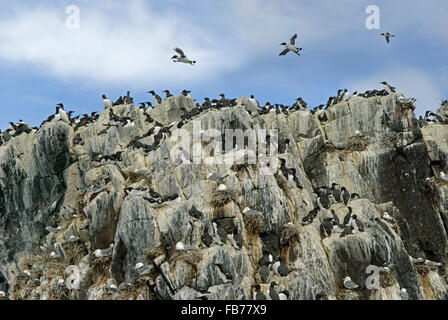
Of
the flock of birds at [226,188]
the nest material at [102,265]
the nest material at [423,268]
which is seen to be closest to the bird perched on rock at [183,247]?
the flock of birds at [226,188]

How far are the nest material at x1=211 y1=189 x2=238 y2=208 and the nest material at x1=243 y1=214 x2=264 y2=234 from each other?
99 centimetres

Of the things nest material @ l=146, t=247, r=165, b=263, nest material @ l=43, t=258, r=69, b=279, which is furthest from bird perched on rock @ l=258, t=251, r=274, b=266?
nest material @ l=43, t=258, r=69, b=279

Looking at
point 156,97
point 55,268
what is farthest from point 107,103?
point 55,268

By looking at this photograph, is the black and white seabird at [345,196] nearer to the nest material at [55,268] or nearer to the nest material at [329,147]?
the nest material at [329,147]

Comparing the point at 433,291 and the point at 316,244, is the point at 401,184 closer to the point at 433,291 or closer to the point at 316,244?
the point at 433,291

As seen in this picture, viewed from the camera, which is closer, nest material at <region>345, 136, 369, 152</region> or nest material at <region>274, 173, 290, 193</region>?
nest material at <region>274, 173, 290, 193</region>

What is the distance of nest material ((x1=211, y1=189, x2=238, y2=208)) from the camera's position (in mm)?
27203

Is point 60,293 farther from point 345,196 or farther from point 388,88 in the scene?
point 388,88

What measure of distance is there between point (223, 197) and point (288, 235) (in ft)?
10.6

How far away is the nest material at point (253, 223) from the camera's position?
27188mm

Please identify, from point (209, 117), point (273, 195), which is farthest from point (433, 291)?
point (209, 117)

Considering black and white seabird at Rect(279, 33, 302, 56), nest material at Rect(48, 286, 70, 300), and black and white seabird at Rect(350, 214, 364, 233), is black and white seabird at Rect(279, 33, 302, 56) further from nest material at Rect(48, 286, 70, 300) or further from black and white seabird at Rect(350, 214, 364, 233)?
nest material at Rect(48, 286, 70, 300)

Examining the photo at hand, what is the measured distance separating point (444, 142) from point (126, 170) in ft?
61.5

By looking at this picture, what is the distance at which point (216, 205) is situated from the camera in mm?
27328
